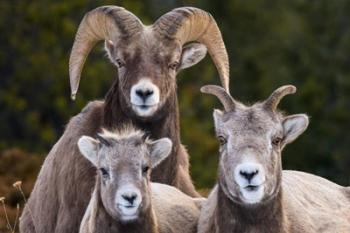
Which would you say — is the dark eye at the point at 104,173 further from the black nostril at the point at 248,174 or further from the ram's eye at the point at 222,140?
the black nostril at the point at 248,174

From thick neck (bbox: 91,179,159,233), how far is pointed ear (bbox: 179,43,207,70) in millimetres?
2668

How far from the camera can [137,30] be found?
15.6 meters

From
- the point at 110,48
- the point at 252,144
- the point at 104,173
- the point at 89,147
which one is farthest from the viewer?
the point at 110,48

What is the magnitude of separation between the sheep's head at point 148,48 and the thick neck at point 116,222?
1.50 metres

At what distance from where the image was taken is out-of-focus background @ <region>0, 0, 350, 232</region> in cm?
4141

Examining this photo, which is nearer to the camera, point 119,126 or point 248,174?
point 248,174

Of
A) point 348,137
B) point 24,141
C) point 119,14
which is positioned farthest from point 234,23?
point 119,14

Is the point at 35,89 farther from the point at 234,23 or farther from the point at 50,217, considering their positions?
the point at 50,217

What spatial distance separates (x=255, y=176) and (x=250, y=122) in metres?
0.77

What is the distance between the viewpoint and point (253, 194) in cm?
1290

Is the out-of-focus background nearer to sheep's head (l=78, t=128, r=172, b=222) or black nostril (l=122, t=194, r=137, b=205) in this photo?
sheep's head (l=78, t=128, r=172, b=222)

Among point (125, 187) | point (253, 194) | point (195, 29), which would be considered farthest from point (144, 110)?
point (253, 194)

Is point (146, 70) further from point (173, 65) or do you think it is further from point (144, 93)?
point (173, 65)

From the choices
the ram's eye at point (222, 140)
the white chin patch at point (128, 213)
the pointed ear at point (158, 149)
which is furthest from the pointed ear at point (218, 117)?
the white chin patch at point (128, 213)
